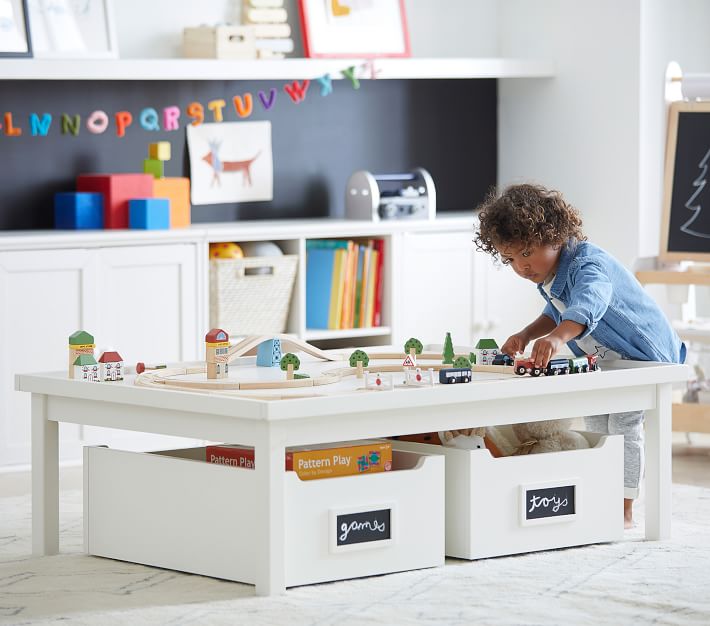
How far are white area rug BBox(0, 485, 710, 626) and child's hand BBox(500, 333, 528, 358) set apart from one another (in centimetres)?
48

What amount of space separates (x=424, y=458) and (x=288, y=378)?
30 cm

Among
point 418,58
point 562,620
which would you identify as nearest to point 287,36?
point 418,58

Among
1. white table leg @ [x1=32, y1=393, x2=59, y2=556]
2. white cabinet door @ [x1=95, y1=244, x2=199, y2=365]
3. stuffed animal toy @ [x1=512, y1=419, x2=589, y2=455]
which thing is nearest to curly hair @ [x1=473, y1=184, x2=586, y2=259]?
stuffed animal toy @ [x1=512, y1=419, x2=589, y2=455]

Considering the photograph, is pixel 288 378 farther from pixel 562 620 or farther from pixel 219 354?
pixel 562 620

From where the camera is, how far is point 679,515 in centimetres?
336

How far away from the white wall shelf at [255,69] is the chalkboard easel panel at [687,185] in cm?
85

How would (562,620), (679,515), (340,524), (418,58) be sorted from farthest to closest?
(418,58)
(679,515)
(340,524)
(562,620)

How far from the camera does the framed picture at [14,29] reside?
13.7 feet

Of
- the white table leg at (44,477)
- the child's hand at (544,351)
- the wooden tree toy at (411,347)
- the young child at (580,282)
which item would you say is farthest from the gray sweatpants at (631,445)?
A: the white table leg at (44,477)

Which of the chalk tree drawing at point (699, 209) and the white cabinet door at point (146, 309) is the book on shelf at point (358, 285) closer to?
the white cabinet door at point (146, 309)

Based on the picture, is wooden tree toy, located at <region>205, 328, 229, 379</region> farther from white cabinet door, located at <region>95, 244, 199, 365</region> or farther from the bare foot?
white cabinet door, located at <region>95, 244, 199, 365</region>

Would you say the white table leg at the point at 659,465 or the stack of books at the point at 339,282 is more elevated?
the stack of books at the point at 339,282

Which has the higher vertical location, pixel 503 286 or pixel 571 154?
pixel 571 154

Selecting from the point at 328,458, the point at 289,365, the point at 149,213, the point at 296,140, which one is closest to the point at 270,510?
the point at 328,458
